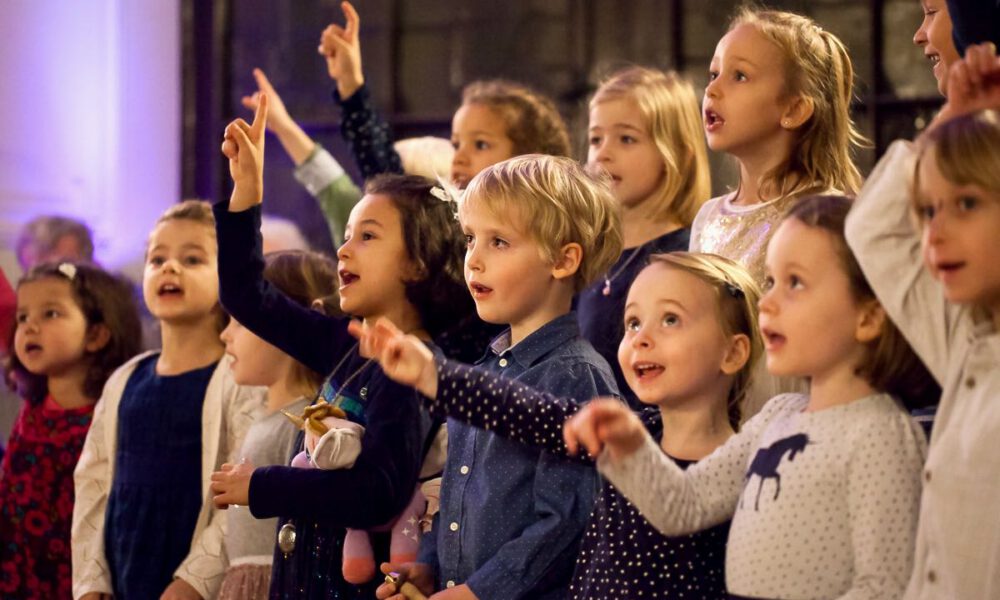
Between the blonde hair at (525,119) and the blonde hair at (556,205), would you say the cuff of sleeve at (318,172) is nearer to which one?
the blonde hair at (525,119)

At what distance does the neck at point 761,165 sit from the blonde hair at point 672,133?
0.56m

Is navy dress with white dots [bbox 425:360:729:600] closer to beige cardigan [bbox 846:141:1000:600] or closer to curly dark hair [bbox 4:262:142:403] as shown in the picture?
beige cardigan [bbox 846:141:1000:600]

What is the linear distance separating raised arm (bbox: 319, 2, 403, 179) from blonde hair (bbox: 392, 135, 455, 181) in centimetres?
8

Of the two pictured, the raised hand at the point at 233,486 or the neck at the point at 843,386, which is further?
the raised hand at the point at 233,486

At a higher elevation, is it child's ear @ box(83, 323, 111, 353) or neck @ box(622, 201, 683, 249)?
neck @ box(622, 201, 683, 249)

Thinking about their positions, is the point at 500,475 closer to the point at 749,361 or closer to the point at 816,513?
the point at 749,361

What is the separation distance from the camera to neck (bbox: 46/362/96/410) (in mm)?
3775

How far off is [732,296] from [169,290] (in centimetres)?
178

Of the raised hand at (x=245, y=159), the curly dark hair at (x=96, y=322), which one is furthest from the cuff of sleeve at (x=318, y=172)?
the raised hand at (x=245, y=159)

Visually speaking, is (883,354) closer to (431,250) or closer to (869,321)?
(869,321)

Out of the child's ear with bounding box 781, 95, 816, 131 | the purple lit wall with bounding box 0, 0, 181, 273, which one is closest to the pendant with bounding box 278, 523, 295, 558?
the child's ear with bounding box 781, 95, 816, 131

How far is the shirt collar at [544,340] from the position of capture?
8.02ft

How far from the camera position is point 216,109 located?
18.3 feet

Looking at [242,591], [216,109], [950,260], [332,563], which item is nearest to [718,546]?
[950,260]
